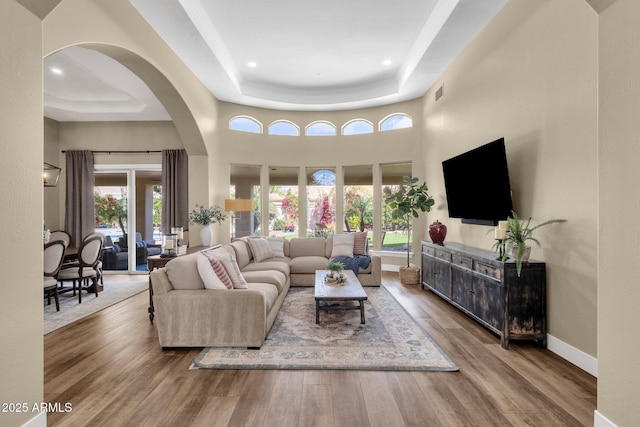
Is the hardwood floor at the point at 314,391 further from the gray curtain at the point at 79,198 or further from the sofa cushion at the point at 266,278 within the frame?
the gray curtain at the point at 79,198

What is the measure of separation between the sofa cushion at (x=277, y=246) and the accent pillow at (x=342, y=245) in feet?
3.21

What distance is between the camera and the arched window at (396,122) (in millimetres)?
7109

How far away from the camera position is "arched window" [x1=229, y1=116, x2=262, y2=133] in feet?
23.6

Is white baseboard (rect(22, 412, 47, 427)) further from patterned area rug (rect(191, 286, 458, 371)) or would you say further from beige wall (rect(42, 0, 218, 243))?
beige wall (rect(42, 0, 218, 243))

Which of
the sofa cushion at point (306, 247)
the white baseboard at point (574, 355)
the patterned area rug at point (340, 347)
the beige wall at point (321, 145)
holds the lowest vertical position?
the patterned area rug at point (340, 347)

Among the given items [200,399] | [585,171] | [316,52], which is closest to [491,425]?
[200,399]

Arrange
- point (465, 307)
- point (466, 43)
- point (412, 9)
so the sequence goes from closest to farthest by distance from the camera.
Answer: point (465, 307) < point (412, 9) < point (466, 43)

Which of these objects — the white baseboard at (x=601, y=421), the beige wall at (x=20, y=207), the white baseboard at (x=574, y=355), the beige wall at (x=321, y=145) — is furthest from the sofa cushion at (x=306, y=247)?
the white baseboard at (x=601, y=421)

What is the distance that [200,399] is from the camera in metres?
2.31

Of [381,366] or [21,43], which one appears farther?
[381,366]

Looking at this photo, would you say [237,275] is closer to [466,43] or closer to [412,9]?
[412,9]

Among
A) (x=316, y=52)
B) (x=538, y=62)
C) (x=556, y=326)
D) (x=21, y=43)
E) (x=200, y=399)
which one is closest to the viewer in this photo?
(x=21, y=43)

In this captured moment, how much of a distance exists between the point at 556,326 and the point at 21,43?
15.0 feet

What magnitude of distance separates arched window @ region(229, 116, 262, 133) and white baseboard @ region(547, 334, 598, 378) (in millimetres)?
6447
